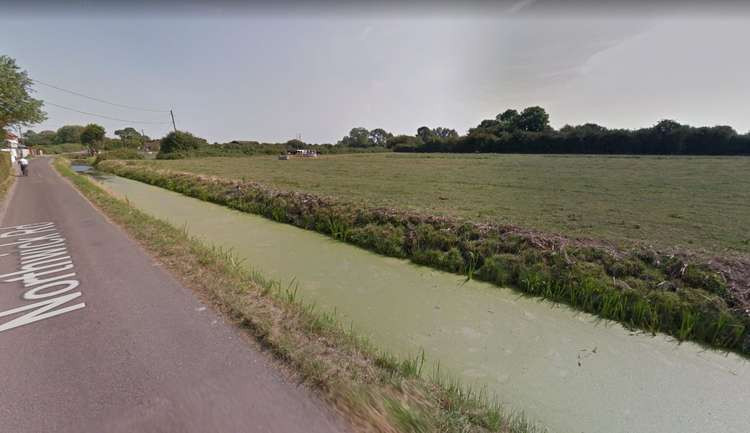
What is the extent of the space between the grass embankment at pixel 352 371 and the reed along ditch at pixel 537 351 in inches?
12.1

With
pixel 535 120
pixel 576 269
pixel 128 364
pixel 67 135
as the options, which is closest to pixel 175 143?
pixel 128 364

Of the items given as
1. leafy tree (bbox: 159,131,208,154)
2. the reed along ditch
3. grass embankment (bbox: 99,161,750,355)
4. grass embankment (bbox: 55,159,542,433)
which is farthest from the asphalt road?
leafy tree (bbox: 159,131,208,154)

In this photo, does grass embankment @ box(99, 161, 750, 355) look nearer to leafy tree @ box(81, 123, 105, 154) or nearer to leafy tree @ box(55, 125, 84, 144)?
leafy tree @ box(81, 123, 105, 154)

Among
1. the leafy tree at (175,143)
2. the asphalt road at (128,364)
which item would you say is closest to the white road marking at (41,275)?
the asphalt road at (128,364)

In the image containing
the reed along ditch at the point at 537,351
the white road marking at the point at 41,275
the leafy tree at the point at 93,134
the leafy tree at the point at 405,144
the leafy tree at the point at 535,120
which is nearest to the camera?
the reed along ditch at the point at 537,351

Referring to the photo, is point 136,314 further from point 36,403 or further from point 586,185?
point 586,185

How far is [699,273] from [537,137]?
152 feet

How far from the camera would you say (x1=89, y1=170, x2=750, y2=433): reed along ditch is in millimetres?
2072

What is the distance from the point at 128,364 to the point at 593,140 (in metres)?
48.5

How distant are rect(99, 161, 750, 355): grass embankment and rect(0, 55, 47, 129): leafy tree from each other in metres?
14.5

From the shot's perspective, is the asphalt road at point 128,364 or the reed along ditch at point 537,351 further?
the reed along ditch at point 537,351

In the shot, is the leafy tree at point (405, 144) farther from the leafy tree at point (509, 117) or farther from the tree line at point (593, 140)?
the leafy tree at point (509, 117)

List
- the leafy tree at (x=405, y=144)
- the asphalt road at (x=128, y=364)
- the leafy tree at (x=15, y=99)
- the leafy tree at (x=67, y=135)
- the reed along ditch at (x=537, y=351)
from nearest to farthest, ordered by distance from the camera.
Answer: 1. the asphalt road at (x=128, y=364)
2. the reed along ditch at (x=537, y=351)
3. the leafy tree at (x=15, y=99)
4. the leafy tree at (x=405, y=144)
5. the leafy tree at (x=67, y=135)

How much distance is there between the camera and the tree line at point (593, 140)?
3219 cm
